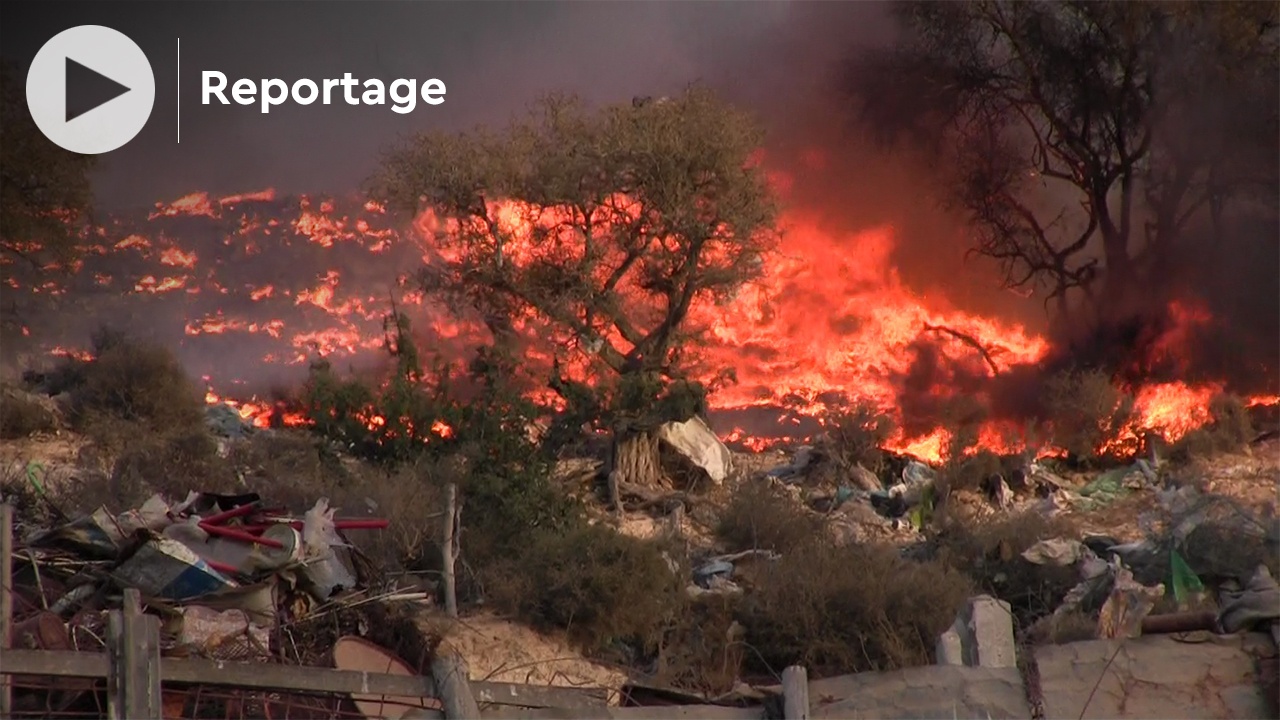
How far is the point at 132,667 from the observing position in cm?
623

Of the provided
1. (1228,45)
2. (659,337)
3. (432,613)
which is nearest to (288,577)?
(432,613)

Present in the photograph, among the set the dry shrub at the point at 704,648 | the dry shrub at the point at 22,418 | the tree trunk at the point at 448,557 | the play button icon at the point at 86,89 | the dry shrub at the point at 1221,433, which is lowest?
the dry shrub at the point at 704,648

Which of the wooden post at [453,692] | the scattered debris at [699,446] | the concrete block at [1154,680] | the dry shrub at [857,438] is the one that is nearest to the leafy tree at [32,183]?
the scattered debris at [699,446]

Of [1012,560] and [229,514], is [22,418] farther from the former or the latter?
[1012,560]

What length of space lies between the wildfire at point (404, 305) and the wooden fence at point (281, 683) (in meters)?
14.5

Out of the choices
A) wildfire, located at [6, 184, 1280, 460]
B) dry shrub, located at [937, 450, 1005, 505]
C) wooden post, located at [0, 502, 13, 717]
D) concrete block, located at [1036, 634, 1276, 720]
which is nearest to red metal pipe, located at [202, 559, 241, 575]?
wooden post, located at [0, 502, 13, 717]

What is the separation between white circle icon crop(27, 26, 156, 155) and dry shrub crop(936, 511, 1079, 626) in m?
13.0

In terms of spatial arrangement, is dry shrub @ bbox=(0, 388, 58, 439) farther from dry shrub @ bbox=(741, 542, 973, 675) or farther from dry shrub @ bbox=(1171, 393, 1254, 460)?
dry shrub @ bbox=(1171, 393, 1254, 460)

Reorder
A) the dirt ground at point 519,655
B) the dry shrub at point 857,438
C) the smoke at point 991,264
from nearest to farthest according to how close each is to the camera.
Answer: the dirt ground at point 519,655, the dry shrub at point 857,438, the smoke at point 991,264

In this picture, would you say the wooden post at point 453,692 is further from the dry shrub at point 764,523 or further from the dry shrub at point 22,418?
the dry shrub at point 22,418

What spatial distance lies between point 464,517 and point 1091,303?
39.7ft

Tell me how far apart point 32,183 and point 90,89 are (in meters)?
2.34

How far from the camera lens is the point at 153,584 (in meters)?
8.69

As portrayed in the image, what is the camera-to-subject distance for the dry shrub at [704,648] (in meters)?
10.8
